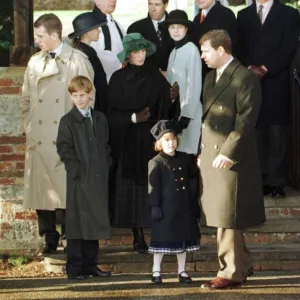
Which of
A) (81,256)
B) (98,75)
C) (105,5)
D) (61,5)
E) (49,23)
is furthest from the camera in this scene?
(61,5)

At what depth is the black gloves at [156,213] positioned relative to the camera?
8.83 m

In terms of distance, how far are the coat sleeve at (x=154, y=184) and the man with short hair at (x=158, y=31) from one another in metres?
1.57

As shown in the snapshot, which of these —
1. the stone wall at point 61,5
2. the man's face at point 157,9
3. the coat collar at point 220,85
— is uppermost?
the stone wall at point 61,5

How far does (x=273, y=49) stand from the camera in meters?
10.2

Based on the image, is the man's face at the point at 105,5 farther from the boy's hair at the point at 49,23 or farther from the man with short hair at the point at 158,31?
the boy's hair at the point at 49,23

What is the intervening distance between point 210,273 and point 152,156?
103 cm

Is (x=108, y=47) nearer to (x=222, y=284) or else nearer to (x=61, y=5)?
(x=222, y=284)

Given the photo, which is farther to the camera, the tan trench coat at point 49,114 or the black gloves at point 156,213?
the tan trench coat at point 49,114

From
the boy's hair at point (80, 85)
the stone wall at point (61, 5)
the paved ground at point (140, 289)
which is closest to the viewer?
the paved ground at point (140, 289)

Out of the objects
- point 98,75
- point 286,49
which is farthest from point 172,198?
point 286,49

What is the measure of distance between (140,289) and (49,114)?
5.42 feet

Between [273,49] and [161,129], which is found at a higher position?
[273,49]

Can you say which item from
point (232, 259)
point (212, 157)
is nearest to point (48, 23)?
point (212, 157)

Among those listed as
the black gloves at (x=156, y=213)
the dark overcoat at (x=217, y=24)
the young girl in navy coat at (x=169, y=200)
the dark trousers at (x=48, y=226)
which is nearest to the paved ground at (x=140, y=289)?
the young girl in navy coat at (x=169, y=200)
